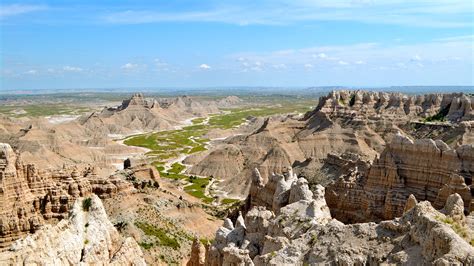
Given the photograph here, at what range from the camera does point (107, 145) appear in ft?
474

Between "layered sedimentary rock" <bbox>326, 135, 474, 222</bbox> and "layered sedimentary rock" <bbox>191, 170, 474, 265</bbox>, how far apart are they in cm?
1384

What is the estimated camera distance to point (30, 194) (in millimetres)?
39844

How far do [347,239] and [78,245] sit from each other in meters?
12.2

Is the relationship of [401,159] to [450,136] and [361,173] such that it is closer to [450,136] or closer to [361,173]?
[361,173]

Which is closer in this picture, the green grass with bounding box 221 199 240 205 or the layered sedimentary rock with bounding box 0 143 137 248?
the layered sedimentary rock with bounding box 0 143 137 248

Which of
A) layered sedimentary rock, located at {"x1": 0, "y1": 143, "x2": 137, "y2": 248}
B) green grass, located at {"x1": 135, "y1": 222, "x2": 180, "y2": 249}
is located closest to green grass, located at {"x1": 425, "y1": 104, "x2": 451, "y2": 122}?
green grass, located at {"x1": 135, "y1": 222, "x2": 180, "y2": 249}

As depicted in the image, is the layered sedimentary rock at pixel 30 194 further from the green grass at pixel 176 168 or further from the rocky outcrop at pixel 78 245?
the green grass at pixel 176 168

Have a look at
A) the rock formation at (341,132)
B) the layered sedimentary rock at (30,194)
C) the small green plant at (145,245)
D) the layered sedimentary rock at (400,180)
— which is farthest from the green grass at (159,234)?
the rock formation at (341,132)

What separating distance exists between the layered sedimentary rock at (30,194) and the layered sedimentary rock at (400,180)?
22.5 metres

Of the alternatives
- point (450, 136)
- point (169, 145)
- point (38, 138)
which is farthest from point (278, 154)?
point (169, 145)

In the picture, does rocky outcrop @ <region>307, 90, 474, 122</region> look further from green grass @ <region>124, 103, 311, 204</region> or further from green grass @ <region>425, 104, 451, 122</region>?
green grass @ <region>124, 103, 311, 204</region>

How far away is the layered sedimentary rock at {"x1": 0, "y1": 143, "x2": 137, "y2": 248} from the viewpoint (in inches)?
1452

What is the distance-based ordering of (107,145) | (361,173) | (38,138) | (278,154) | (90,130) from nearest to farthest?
(361,173)
(278,154)
(38,138)
(107,145)
(90,130)

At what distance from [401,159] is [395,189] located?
328 cm
